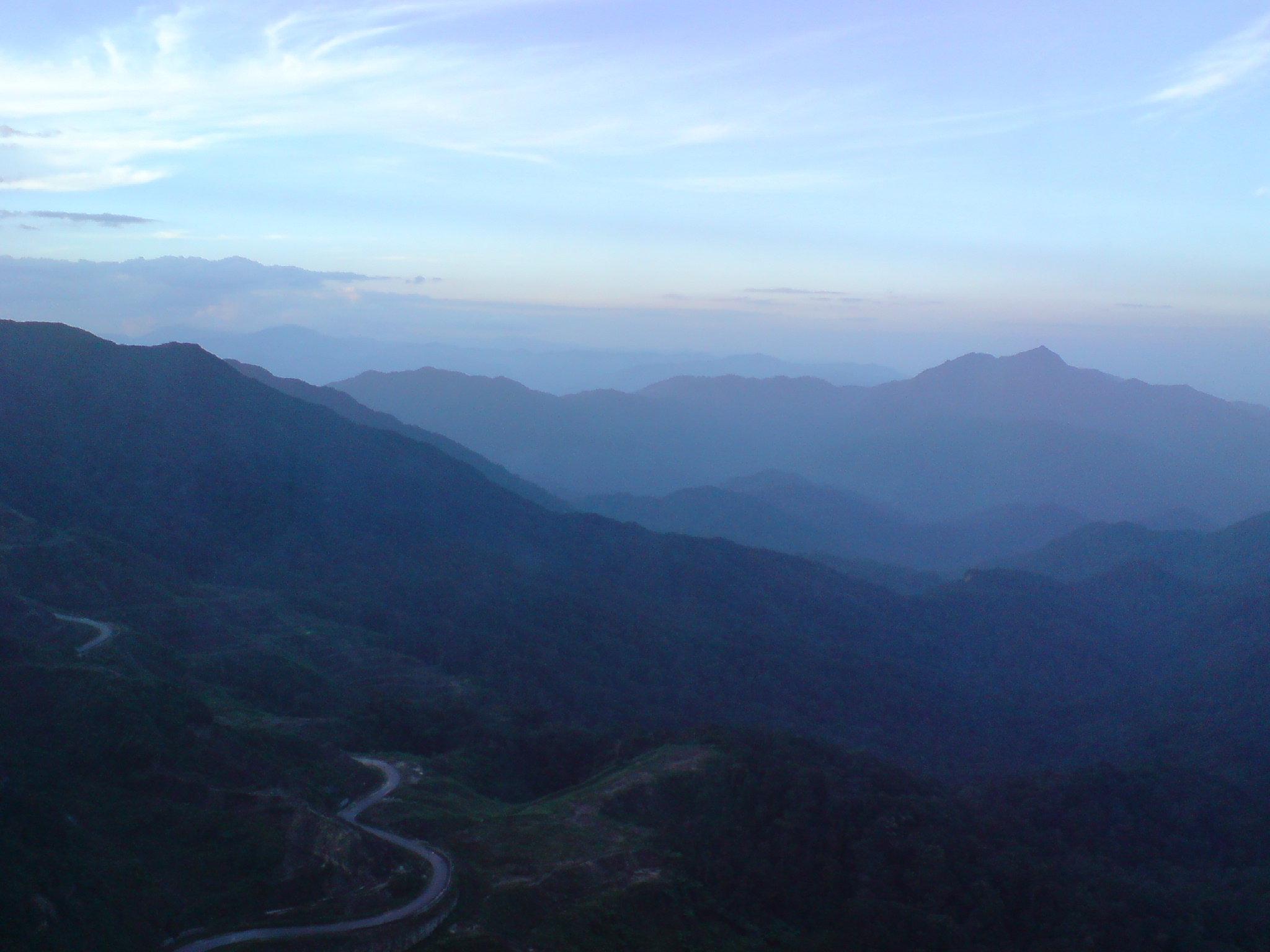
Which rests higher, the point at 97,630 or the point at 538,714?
the point at 97,630

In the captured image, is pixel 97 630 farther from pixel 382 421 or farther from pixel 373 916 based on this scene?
pixel 382 421

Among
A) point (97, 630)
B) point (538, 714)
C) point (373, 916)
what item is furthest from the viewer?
point (538, 714)

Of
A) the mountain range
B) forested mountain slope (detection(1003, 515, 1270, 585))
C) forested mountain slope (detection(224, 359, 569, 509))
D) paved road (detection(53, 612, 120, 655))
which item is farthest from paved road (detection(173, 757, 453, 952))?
forested mountain slope (detection(1003, 515, 1270, 585))

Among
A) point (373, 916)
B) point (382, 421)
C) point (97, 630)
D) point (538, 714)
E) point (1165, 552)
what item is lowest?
point (1165, 552)

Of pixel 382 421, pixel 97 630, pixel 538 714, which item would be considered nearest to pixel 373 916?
pixel 538 714

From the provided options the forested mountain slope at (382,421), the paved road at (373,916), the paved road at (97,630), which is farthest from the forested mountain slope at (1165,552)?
the paved road at (97,630)

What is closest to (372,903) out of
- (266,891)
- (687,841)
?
(266,891)
